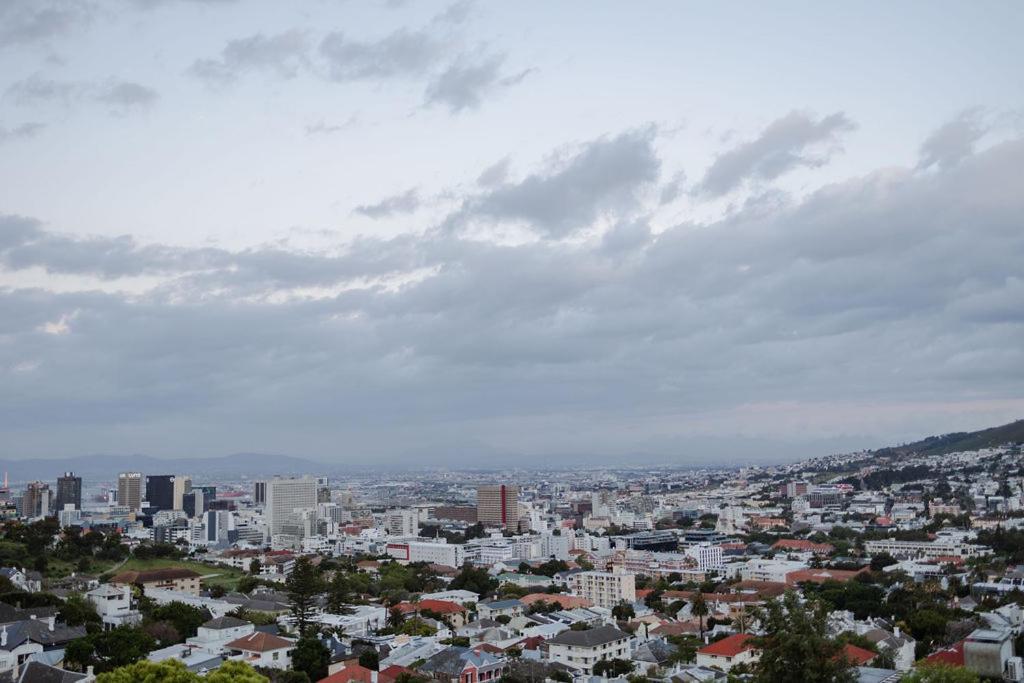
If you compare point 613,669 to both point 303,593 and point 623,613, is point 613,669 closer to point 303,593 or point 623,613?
point 303,593

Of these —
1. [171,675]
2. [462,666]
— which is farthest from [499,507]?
[171,675]

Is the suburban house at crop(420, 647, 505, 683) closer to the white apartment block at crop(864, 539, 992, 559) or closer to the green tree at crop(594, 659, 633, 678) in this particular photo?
the green tree at crop(594, 659, 633, 678)

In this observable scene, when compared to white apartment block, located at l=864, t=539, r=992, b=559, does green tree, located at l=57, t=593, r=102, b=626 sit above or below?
above

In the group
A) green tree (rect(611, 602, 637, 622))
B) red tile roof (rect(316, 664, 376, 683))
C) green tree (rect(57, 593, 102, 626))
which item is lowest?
green tree (rect(611, 602, 637, 622))

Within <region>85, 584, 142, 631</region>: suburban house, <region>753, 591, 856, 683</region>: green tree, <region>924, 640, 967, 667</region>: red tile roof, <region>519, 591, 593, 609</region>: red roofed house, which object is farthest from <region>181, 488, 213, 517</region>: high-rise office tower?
<region>753, 591, 856, 683</region>: green tree

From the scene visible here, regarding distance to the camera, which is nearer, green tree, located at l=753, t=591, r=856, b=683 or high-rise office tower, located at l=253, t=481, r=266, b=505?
green tree, located at l=753, t=591, r=856, b=683

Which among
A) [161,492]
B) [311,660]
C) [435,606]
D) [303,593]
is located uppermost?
[161,492]

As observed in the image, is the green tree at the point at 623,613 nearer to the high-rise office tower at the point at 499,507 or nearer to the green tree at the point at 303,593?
the green tree at the point at 303,593
